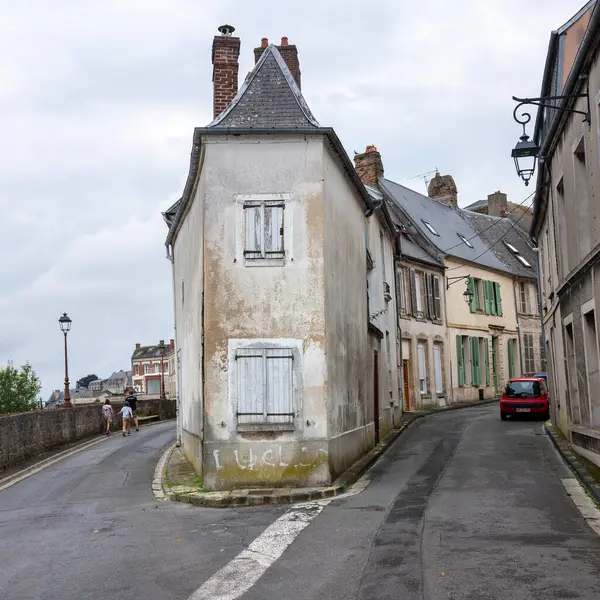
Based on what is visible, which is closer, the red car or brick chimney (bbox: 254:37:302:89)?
brick chimney (bbox: 254:37:302:89)

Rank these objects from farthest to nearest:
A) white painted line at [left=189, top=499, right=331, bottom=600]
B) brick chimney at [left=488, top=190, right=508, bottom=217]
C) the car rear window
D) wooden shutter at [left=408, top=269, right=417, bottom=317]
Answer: brick chimney at [left=488, top=190, right=508, bottom=217] < wooden shutter at [left=408, top=269, right=417, bottom=317] < the car rear window < white painted line at [left=189, top=499, right=331, bottom=600]

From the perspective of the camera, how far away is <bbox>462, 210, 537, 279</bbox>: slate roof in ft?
115

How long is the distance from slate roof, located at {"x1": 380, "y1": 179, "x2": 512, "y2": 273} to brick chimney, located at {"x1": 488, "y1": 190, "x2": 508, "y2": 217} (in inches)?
192

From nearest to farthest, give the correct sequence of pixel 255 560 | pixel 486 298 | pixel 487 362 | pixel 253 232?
pixel 255 560, pixel 253 232, pixel 486 298, pixel 487 362

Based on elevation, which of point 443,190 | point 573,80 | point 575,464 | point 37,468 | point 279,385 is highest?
point 443,190

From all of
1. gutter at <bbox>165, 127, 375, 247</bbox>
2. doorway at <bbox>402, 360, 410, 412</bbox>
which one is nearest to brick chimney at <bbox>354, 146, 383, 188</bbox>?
doorway at <bbox>402, 360, 410, 412</bbox>

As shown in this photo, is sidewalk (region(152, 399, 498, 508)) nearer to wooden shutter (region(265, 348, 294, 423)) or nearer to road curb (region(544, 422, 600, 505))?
wooden shutter (region(265, 348, 294, 423))

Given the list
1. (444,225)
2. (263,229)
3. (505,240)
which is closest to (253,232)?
(263,229)

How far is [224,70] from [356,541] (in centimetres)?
1174

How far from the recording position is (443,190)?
126ft

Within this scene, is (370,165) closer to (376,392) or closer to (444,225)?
Answer: (444,225)

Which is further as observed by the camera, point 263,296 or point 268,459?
point 263,296

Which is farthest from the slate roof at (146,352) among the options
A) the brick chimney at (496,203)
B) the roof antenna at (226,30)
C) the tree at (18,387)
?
the roof antenna at (226,30)

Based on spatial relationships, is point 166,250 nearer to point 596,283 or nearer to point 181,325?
point 181,325
